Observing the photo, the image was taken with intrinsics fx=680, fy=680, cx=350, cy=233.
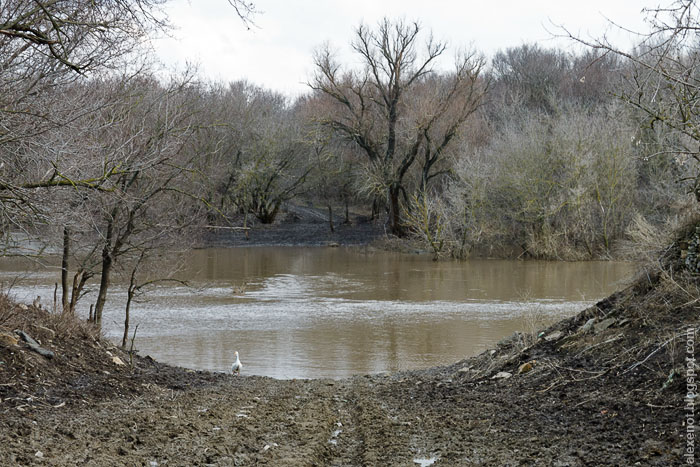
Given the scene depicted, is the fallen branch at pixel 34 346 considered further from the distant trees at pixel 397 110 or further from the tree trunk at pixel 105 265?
the distant trees at pixel 397 110

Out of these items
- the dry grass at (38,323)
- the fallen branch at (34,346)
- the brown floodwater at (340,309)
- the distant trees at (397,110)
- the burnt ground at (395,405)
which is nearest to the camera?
the burnt ground at (395,405)

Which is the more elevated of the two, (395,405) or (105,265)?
(105,265)

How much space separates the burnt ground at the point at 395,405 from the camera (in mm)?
5207

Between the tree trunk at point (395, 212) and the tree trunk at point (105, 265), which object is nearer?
the tree trunk at point (105, 265)

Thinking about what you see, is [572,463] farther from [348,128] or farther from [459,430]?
[348,128]

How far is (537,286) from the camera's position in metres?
28.1

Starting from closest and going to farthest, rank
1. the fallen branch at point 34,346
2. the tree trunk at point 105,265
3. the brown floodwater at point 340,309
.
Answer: the fallen branch at point 34,346 → the tree trunk at point 105,265 → the brown floodwater at point 340,309

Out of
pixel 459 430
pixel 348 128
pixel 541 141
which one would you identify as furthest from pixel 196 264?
pixel 459 430

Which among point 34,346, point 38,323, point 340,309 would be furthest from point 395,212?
point 34,346

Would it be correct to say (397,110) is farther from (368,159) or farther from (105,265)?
(105,265)

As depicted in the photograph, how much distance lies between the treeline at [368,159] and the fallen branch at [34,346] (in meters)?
1.41

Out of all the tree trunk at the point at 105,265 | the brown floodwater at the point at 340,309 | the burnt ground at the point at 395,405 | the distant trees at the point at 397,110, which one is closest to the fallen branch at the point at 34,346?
the burnt ground at the point at 395,405

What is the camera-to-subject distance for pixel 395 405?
8.09 meters

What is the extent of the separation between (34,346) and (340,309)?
48.8 ft
